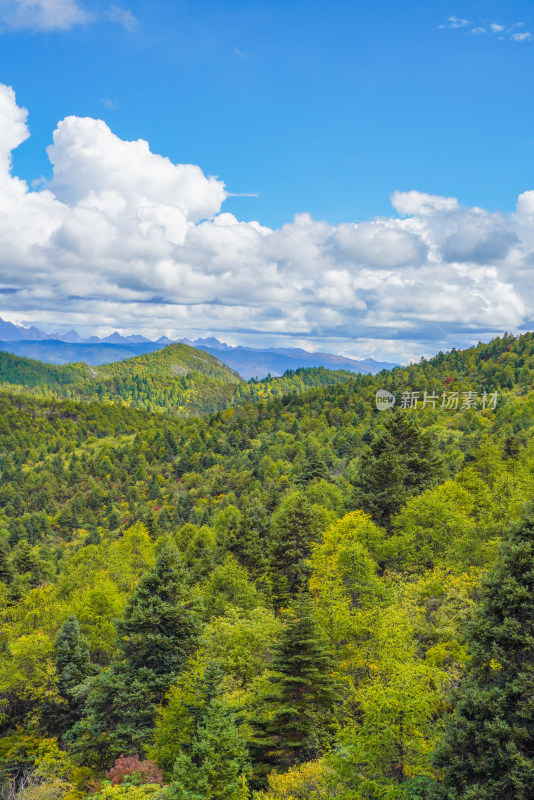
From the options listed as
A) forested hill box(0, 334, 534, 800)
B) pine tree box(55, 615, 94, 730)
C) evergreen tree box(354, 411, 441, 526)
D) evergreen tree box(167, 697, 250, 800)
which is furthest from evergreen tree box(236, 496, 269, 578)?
evergreen tree box(167, 697, 250, 800)

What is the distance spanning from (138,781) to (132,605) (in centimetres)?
1115

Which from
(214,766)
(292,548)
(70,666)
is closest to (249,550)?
(292,548)

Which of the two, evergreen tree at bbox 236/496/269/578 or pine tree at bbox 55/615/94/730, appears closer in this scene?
pine tree at bbox 55/615/94/730

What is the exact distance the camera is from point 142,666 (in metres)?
→ 30.8

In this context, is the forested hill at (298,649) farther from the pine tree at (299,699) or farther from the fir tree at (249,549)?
the fir tree at (249,549)

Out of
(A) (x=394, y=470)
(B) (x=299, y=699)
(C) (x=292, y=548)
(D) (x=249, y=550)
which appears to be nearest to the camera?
(B) (x=299, y=699)

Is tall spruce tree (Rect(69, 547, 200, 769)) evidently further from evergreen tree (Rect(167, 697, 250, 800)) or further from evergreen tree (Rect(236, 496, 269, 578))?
evergreen tree (Rect(236, 496, 269, 578))

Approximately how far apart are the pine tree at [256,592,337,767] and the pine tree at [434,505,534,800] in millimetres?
6683

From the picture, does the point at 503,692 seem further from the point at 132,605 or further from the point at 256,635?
the point at 132,605

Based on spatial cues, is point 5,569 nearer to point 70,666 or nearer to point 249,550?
point 70,666

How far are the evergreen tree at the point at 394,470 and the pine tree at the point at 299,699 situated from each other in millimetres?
24165

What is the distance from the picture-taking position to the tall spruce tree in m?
28.5

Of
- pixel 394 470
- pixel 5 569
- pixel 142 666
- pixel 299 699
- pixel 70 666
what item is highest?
pixel 394 470

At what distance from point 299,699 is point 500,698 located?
10000mm
